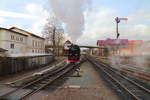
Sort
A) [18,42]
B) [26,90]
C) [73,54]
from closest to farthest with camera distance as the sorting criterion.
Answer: [26,90] < [73,54] < [18,42]

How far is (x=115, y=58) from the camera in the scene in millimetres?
32562

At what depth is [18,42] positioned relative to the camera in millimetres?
35844

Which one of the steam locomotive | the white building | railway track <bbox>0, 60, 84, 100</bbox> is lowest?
railway track <bbox>0, 60, 84, 100</bbox>

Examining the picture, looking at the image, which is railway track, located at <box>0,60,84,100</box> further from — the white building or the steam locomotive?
the white building

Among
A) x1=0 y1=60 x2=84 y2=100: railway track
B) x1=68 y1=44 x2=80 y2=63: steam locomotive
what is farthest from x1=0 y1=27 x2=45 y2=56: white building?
x1=0 y1=60 x2=84 y2=100: railway track

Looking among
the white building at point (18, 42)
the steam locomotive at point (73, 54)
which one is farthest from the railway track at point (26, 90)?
the white building at point (18, 42)

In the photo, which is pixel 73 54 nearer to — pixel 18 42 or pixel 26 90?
pixel 26 90

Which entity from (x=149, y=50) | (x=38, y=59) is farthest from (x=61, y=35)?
(x=149, y=50)

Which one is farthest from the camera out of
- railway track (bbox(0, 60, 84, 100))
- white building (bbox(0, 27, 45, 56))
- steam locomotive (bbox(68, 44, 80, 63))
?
white building (bbox(0, 27, 45, 56))

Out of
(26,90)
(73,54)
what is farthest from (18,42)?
(26,90)

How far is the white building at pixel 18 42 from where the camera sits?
99.1ft

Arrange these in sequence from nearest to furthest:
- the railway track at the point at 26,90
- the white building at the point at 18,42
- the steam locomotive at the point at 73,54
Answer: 1. the railway track at the point at 26,90
2. the steam locomotive at the point at 73,54
3. the white building at the point at 18,42

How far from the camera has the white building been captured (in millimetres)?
30191

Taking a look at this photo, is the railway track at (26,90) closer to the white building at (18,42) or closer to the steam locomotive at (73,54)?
the steam locomotive at (73,54)
